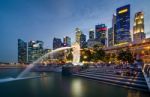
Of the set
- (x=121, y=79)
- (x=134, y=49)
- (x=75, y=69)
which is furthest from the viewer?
(x=134, y=49)

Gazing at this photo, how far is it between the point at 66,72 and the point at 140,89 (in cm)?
3972

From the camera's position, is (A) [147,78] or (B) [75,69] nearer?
(A) [147,78]

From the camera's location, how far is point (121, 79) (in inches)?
1730

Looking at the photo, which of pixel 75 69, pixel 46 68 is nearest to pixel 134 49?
pixel 46 68

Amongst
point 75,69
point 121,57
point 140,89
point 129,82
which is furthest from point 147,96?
point 121,57

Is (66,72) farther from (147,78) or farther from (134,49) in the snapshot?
(134,49)

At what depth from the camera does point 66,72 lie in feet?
240

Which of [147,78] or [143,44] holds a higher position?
[143,44]

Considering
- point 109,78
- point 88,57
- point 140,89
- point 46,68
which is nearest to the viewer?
point 140,89

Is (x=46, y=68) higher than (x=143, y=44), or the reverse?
(x=143, y=44)

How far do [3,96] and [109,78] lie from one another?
24.9m

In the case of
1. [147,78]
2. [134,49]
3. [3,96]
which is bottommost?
[3,96]

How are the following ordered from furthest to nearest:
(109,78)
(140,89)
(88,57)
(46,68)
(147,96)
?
(88,57)
(46,68)
(109,78)
(140,89)
(147,96)

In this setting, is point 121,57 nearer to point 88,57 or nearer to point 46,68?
point 88,57
